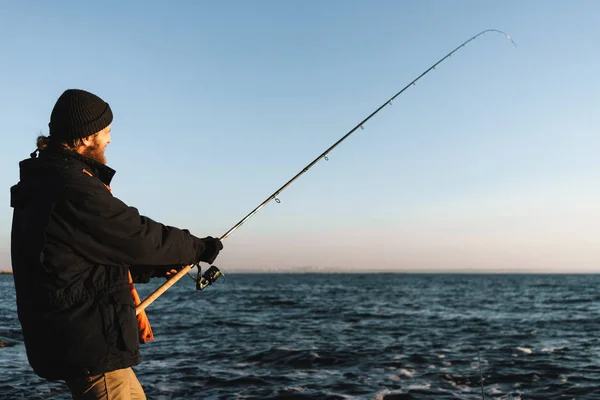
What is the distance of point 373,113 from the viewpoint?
22.2 feet

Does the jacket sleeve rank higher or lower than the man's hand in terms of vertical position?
higher

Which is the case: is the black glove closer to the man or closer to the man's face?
the man

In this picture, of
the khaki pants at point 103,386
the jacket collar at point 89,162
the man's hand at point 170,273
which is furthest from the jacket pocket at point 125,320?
the man's hand at point 170,273

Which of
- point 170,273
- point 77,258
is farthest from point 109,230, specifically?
point 170,273

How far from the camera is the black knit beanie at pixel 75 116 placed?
300cm

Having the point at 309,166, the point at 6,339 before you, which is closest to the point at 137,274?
the point at 309,166

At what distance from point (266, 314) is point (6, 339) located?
12.0 m

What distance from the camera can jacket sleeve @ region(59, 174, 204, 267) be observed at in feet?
8.77

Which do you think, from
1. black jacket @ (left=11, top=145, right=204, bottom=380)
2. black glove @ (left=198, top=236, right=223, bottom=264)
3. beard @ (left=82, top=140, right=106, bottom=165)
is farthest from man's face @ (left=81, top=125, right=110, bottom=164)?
black glove @ (left=198, top=236, right=223, bottom=264)

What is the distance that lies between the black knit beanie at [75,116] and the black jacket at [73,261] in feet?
0.47

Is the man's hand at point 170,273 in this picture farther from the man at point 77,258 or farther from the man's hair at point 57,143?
the man's hair at point 57,143

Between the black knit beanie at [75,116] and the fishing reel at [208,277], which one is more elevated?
the black knit beanie at [75,116]

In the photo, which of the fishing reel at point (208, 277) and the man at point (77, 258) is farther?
the fishing reel at point (208, 277)

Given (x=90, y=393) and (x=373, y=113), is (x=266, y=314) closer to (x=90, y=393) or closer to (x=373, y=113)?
(x=373, y=113)
